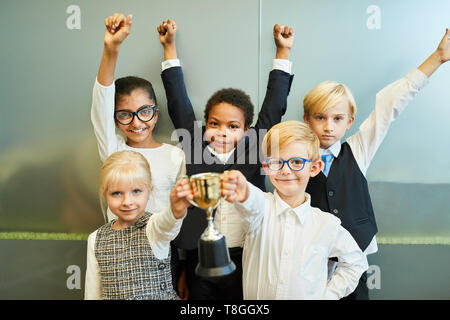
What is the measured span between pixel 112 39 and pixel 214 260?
0.87m

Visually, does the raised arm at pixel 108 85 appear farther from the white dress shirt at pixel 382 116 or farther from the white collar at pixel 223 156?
the white dress shirt at pixel 382 116

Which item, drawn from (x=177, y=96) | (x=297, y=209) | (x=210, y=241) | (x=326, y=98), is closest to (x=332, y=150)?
(x=326, y=98)

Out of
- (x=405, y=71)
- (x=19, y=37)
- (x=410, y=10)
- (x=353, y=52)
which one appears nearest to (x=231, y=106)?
(x=353, y=52)

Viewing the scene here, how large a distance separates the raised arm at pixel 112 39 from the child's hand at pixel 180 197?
61 cm

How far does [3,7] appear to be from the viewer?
1.75 metres

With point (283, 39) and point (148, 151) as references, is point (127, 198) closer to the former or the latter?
point (148, 151)

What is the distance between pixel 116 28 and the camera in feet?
4.39

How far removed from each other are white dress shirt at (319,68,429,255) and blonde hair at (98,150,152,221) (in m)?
0.70

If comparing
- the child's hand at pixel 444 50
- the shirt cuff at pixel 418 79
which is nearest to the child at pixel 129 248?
the shirt cuff at pixel 418 79

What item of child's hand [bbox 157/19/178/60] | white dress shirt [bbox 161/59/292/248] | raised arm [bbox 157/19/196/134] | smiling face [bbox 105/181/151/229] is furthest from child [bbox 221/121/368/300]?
child's hand [bbox 157/19/178/60]

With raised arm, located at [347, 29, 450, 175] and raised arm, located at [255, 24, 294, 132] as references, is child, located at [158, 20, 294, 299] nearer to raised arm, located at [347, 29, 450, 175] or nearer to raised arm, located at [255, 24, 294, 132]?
raised arm, located at [255, 24, 294, 132]

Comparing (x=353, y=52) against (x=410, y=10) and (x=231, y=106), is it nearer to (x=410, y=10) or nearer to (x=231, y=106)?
(x=410, y=10)

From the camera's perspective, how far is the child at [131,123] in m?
1.38
